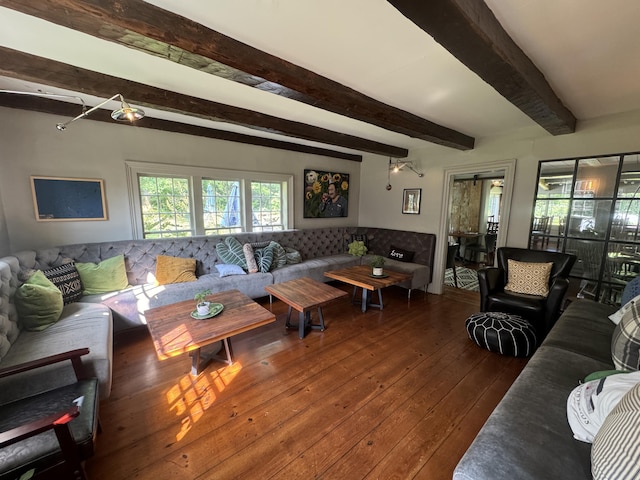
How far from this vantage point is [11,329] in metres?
1.78

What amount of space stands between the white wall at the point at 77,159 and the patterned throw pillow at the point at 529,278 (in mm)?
4023

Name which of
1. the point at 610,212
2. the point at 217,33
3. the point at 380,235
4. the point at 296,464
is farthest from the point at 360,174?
the point at 296,464

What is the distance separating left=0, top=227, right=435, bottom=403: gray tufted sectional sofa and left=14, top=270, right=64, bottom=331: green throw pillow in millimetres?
48

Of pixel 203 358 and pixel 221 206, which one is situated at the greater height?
pixel 221 206

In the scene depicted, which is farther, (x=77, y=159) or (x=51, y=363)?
(x=77, y=159)

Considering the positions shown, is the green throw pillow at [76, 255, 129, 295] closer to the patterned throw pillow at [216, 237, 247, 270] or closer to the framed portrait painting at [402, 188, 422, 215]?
the patterned throw pillow at [216, 237, 247, 270]

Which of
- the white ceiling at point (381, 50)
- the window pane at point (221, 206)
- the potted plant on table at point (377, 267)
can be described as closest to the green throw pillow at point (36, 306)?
the white ceiling at point (381, 50)

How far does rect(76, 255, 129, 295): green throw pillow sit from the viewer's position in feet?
8.69

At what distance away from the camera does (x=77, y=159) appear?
282 centimetres

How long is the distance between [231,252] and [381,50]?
2906 millimetres

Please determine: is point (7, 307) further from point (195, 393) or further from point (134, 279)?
point (195, 393)

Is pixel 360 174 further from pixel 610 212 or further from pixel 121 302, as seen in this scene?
pixel 121 302

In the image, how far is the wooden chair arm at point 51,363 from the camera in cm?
131

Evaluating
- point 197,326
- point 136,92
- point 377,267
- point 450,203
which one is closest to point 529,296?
point 377,267
